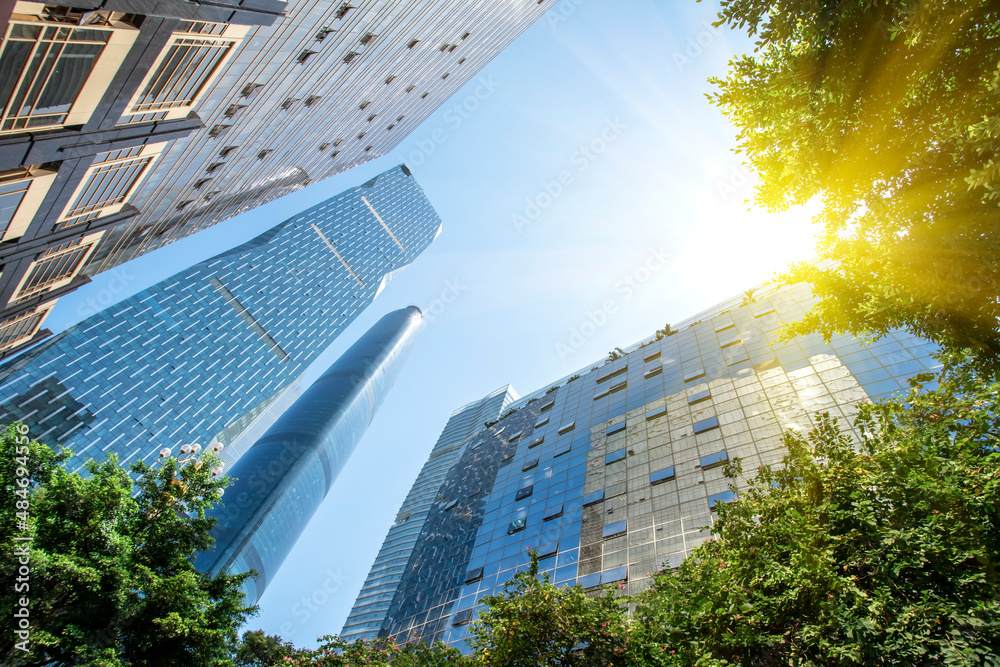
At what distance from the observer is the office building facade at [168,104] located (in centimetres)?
1263

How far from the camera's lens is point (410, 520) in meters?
60.5

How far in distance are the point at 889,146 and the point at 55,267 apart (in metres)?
32.6

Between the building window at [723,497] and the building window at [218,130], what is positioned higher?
the building window at [218,130]

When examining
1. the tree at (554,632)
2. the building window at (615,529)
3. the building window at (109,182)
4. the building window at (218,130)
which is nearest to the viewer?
the tree at (554,632)

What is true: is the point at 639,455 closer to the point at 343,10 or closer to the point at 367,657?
the point at 367,657

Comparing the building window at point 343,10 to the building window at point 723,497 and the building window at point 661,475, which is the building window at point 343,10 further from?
the building window at point 723,497

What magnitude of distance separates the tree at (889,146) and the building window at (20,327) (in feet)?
113

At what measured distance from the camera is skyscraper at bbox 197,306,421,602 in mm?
113438

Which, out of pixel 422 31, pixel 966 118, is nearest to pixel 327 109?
pixel 422 31

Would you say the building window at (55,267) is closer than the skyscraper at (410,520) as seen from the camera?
Yes

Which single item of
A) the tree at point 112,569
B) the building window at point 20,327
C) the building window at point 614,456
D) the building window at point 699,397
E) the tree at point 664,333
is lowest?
the tree at point 112,569

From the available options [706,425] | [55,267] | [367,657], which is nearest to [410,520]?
[706,425]

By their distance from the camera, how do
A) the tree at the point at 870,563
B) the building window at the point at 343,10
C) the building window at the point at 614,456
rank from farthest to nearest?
the building window at the point at 614,456, the building window at the point at 343,10, the tree at the point at 870,563

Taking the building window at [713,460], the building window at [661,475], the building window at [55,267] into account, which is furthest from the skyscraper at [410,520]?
the building window at [55,267]
